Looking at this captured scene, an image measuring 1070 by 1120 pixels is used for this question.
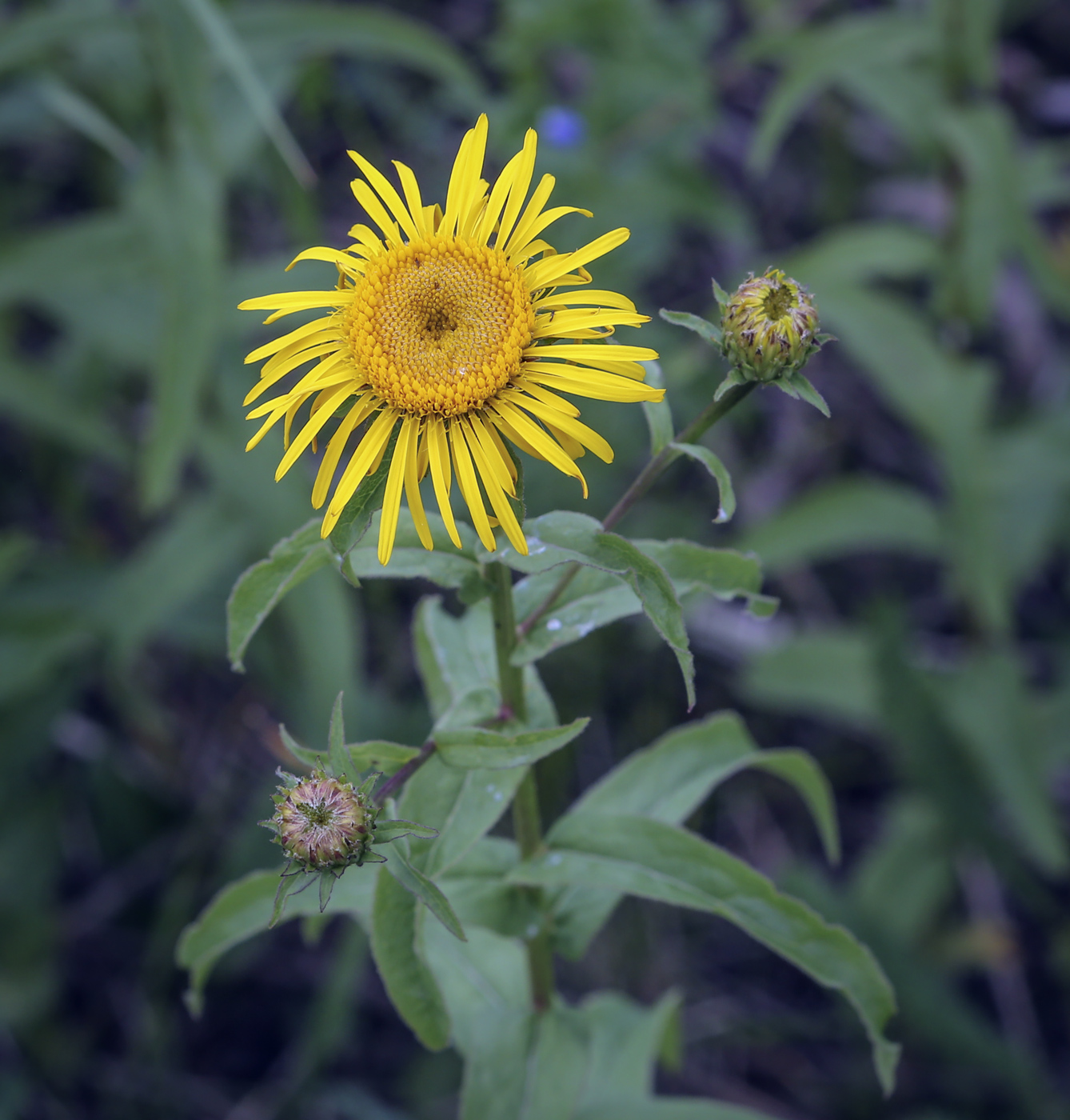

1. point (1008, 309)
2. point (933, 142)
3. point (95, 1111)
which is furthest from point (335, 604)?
point (1008, 309)

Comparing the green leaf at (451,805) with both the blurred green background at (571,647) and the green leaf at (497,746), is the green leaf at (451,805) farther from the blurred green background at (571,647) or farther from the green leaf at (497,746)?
the blurred green background at (571,647)

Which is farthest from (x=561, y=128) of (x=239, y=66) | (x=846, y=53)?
(x=239, y=66)

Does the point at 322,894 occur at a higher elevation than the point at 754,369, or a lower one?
lower

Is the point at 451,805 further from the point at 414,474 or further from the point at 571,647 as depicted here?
the point at 571,647

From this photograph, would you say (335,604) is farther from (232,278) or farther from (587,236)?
(587,236)

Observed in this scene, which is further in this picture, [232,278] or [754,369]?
[232,278]

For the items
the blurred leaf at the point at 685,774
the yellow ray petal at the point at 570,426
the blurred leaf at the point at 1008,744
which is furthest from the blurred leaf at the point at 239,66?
the blurred leaf at the point at 1008,744

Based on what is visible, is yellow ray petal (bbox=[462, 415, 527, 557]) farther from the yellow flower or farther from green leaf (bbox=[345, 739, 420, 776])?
green leaf (bbox=[345, 739, 420, 776])
